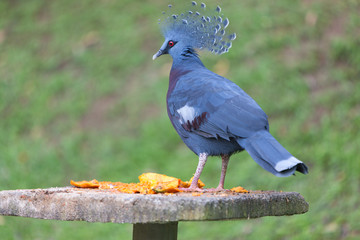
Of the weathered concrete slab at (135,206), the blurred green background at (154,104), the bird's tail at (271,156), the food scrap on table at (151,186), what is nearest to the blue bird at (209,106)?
the bird's tail at (271,156)

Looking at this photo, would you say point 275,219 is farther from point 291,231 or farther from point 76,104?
point 76,104


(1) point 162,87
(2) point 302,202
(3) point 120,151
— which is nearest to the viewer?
(2) point 302,202

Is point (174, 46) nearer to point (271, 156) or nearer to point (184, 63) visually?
point (184, 63)

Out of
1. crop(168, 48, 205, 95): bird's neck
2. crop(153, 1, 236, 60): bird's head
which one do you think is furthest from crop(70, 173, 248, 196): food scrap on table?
crop(153, 1, 236, 60): bird's head

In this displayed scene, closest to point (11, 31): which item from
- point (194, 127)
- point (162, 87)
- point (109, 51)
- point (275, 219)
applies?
point (109, 51)

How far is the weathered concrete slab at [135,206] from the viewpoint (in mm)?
2670

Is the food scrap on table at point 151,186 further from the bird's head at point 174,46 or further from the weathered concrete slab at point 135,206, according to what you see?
the bird's head at point 174,46

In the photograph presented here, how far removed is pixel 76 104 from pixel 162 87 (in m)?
1.51

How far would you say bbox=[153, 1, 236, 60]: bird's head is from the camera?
3861 mm

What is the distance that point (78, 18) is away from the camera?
10430 mm

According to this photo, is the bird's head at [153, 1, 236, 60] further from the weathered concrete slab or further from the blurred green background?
the blurred green background

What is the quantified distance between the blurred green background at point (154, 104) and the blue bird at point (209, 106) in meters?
2.56

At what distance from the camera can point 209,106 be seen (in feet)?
11.0

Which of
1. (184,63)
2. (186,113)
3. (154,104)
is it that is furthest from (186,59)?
(154,104)
